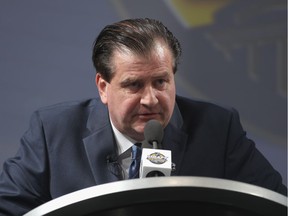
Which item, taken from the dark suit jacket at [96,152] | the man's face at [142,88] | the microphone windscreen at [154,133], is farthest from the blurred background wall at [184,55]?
the microphone windscreen at [154,133]

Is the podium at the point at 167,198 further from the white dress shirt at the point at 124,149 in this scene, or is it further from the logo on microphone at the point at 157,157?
the white dress shirt at the point at 124,149

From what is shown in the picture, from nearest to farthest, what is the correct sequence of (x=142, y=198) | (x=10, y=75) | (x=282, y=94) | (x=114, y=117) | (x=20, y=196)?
(x=142, y=198) → (x=20, y=196) → (x=114, y=117) → (x=282, y=94) → (x=10, y=75)

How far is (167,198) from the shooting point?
1.28m

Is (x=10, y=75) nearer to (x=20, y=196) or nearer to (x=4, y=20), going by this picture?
(x=4, y=20)

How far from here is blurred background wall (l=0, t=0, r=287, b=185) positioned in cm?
295

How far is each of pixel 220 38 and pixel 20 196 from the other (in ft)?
3.85

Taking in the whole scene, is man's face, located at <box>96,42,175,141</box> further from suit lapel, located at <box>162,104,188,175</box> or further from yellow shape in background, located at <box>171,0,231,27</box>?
yellow shape in background, located at <box>171,0,231,27</box>

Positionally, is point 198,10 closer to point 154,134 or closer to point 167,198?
point 154,134

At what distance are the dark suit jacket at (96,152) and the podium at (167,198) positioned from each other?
2.98 ft

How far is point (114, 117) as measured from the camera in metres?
2.31

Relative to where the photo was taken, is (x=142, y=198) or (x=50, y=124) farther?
(x=50, y=124)

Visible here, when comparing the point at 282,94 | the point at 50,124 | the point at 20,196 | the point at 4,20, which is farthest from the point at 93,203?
the point at 4,20

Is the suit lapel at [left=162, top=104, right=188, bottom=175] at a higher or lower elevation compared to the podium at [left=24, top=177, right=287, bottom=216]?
lower

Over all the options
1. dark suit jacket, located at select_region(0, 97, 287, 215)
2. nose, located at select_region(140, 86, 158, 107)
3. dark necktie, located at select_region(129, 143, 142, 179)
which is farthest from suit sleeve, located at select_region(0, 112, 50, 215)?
nose, located at select_region(140, 86, 158, 107)
